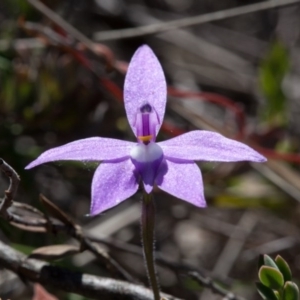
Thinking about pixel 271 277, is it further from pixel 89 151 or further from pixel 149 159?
pixel 89 151

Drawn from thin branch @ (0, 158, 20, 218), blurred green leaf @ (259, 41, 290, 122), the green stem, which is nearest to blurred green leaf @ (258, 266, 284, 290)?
the green stem

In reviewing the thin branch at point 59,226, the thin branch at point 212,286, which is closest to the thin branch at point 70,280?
the thin branch at point 59,226

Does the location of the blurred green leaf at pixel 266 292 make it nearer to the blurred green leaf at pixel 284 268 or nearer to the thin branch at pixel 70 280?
the blurred green leaf at pixel 284 268

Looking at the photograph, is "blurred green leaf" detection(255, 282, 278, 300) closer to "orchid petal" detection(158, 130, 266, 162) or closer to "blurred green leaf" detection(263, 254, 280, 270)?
"blurred green leaf" detection(263, 254, 280, 270)

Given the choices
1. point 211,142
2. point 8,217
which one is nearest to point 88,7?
point 8,217

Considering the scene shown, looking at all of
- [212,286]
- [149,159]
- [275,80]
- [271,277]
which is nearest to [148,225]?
[149,159]

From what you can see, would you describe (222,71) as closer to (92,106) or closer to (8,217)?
(92,106)
